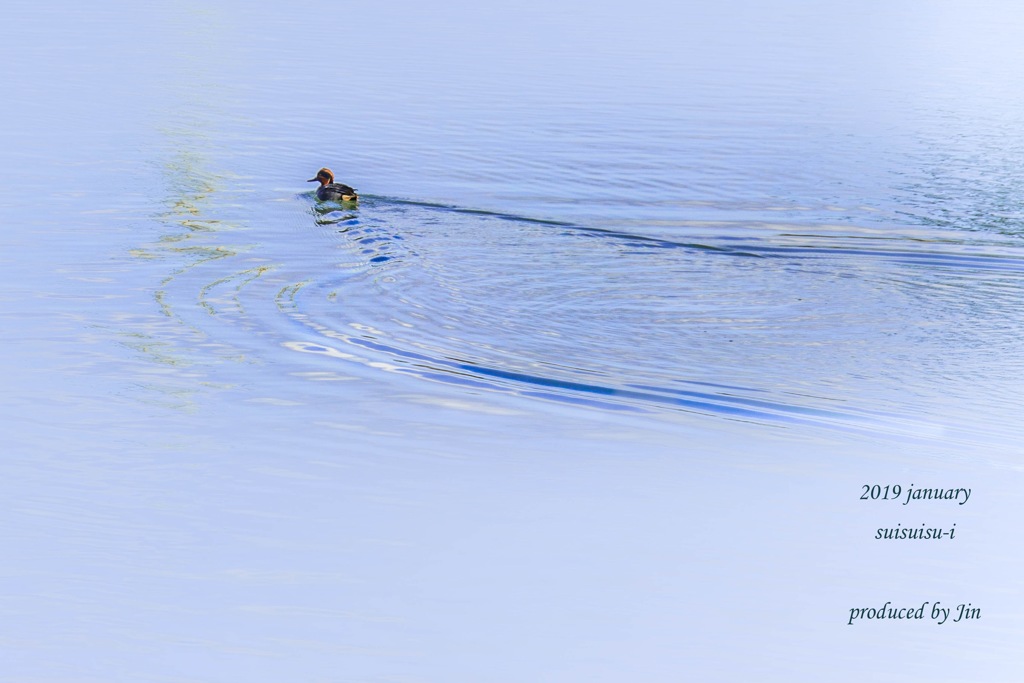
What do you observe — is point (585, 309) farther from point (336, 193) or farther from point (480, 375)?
point (336, 193)

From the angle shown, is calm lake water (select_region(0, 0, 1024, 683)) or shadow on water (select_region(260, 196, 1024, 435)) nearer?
calm lake water (select_region(0, 0, 1024, 683))

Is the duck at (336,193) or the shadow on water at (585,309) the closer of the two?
the shadow on water at (585,309)

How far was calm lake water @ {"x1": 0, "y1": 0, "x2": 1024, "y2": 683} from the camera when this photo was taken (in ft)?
19.7

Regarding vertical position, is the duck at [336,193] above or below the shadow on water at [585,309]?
above

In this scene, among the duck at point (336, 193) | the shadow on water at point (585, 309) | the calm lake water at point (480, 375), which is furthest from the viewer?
the duck at point (336, 193)

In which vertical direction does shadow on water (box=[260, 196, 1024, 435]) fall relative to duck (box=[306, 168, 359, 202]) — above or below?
below

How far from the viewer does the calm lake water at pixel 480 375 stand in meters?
6.02

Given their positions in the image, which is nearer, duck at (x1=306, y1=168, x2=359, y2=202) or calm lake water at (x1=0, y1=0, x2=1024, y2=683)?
calm lake water at (x1=0, y1=0, x2=1024, y2=683)

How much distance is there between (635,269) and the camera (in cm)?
1088

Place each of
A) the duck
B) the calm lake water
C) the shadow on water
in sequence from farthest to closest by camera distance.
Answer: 1. the duck
2. the shadow on water
3. the calm lake water

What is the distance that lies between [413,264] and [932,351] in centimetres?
404

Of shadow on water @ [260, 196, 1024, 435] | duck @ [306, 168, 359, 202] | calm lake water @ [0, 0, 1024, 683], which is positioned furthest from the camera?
duck @ [306, 168, 359, 202]

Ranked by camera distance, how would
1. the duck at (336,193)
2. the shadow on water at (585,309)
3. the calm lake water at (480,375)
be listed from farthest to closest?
the duck at (336,193), the shadow on water at (585,309), the calm lake water at (480,375)

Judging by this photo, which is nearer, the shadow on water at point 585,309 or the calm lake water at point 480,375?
the calm lake water at point 480,375
